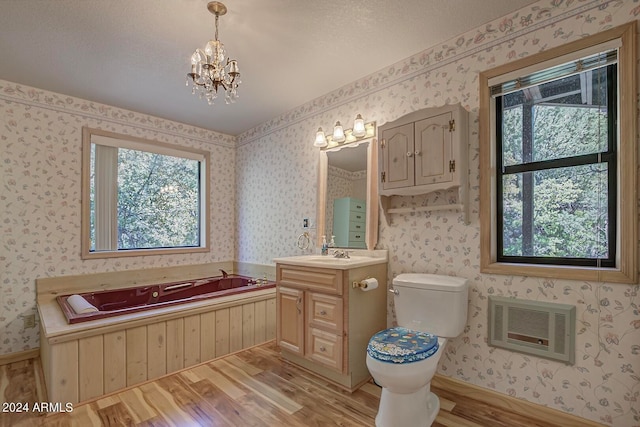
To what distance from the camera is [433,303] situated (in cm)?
190

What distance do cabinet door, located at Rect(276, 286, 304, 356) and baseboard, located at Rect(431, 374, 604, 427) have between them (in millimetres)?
1014

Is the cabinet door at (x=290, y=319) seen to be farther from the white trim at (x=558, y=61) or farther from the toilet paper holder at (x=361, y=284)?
the white trim at (x=558, y=61)

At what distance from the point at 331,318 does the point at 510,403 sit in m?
1.18

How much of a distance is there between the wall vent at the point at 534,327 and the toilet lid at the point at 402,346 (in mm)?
441

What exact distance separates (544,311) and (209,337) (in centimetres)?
239

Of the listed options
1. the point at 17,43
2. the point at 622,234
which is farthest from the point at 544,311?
the point at 17,43

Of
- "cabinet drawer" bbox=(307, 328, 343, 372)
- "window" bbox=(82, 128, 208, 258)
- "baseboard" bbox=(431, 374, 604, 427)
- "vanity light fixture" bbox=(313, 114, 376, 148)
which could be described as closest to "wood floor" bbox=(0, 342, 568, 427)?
"baseboard" bbox=(431, 374, 604, 427)

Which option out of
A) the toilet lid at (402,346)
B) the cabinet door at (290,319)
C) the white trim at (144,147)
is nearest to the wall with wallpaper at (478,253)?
the toilet lid at (402,346)

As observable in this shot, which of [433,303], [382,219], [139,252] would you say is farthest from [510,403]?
[139,252]

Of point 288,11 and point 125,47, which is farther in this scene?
point 125,47

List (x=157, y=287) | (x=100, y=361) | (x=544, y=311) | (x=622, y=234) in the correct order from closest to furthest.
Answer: (x=622, y=234), (x=544, y=311), (x=100, y=361), (x=157, y=287)

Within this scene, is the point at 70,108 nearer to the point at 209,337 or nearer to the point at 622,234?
the point at 209,337

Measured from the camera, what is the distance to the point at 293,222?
3254 mm

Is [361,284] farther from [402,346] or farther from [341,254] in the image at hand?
[402,346]
